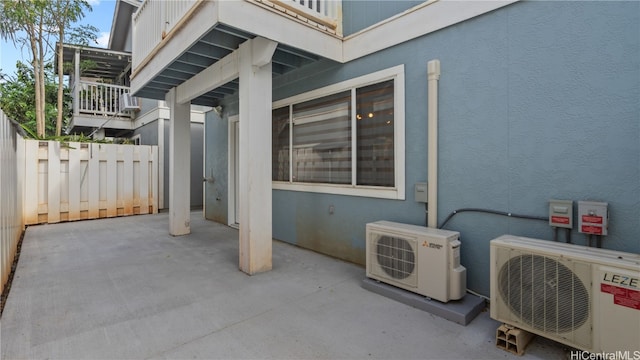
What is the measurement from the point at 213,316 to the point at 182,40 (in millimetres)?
2879

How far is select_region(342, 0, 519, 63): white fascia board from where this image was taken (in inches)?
107

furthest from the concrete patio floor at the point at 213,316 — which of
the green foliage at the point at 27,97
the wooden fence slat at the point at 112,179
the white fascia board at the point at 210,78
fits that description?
the green foliage at the point at 27,97

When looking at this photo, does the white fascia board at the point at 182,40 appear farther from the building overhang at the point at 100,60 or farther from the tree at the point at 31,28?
the building overhang at the point at 100,60

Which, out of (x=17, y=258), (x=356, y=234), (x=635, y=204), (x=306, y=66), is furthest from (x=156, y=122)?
(x=635, y=204)

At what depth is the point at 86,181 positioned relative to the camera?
671 cm

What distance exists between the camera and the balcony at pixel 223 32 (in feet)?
9.50

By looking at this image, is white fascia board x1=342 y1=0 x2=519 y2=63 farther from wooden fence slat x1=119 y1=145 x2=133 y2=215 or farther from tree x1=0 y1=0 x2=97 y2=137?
tree x1=0 y1=0 x2=97 y2=137

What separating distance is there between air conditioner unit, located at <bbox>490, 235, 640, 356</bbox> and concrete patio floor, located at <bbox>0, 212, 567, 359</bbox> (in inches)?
10.3

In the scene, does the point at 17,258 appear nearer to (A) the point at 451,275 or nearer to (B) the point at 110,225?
(B) the point at 110,225

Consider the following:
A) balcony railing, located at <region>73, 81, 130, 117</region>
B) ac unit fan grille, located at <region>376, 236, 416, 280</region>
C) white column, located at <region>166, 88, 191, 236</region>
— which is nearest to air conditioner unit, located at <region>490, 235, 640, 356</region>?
ac unit fan grille, located at <region>376, 236, 416, 280</region>

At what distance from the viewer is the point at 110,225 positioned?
20.2 feet

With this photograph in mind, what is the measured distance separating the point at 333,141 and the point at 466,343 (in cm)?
262

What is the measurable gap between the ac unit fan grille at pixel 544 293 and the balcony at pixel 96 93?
1112cm

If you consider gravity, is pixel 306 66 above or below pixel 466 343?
above
